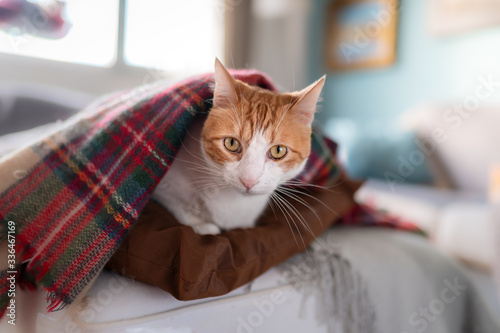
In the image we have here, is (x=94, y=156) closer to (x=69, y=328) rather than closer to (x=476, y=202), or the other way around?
(x=69, y=328)

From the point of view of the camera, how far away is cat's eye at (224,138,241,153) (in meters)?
0.80

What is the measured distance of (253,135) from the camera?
795 mm

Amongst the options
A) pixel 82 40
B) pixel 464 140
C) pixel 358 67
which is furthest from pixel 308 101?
pixel 358 67

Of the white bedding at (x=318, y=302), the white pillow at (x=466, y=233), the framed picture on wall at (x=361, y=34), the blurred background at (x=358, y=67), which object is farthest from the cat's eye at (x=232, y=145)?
the framed picture on wall at (x=361, y=34)

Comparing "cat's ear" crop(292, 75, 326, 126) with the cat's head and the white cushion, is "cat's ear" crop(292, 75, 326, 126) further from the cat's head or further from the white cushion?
the white cushion

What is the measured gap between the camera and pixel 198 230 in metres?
0.81

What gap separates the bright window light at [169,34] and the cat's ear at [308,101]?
1840 mm

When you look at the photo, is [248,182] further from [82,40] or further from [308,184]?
[82,40]

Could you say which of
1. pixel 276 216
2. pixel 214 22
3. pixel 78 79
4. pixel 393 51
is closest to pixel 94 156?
pixel 276 216

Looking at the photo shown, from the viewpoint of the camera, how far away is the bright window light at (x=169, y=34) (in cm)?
265

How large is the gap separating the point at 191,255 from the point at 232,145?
0.26 m

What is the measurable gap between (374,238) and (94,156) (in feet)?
2.67

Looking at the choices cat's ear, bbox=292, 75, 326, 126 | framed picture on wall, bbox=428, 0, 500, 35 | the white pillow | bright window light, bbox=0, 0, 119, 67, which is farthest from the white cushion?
bright window light, bbox=0, 0, 119, 67

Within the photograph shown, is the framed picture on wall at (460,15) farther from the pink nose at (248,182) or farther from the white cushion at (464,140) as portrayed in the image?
the pink nose at (248,182)
